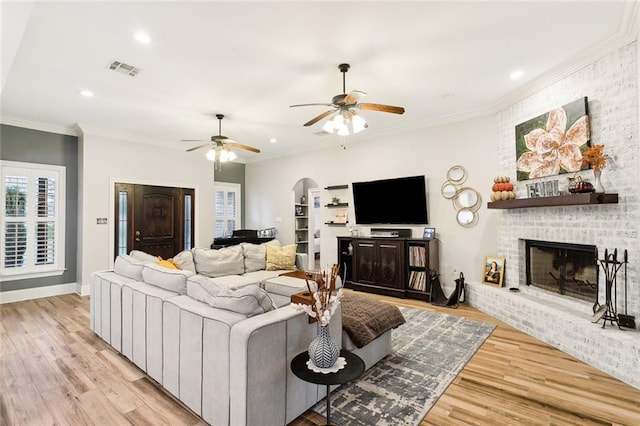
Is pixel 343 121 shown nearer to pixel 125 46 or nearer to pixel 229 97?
pixel 229 97

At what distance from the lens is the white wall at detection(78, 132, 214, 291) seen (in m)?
5.53

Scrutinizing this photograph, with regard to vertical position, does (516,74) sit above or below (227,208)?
above

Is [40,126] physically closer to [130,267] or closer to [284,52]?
[130,267]

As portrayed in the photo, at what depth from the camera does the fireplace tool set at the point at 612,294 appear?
287 centimetres

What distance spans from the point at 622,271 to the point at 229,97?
188 inches

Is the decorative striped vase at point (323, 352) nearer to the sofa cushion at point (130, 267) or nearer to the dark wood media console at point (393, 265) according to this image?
the sofa cushion at point (130, 267)

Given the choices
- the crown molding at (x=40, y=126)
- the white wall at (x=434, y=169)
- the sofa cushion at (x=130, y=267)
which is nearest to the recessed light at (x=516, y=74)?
the white wall at (x=434, y=169)

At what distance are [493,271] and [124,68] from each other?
5.33 m

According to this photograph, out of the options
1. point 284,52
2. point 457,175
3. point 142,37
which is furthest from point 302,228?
point 142,37

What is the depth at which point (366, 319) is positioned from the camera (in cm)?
277

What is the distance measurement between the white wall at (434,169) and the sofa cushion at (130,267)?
155 inches

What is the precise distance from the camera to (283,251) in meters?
5.21

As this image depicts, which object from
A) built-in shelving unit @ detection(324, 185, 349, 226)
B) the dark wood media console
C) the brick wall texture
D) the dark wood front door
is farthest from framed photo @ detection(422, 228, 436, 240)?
the dark wood front door

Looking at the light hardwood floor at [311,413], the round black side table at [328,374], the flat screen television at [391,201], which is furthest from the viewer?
the flat screen television at [391,201]
